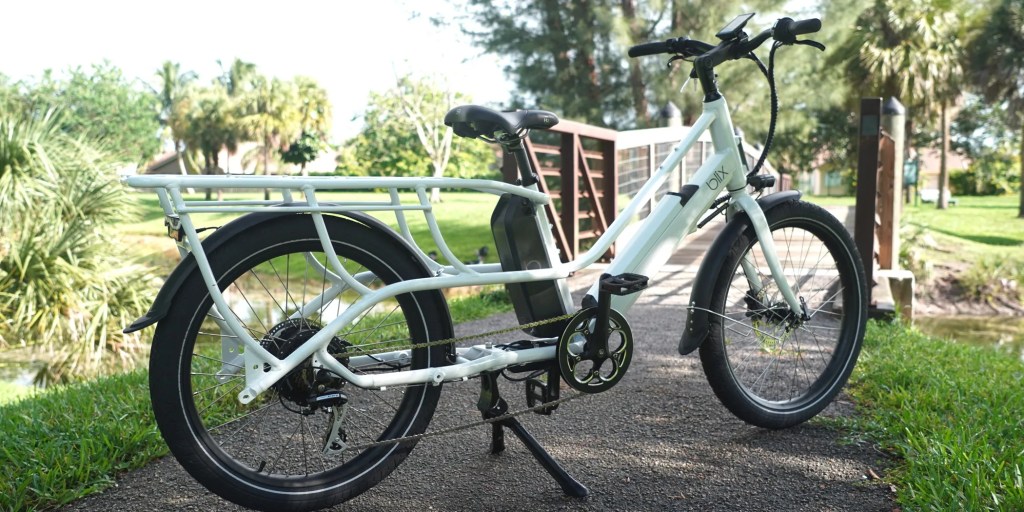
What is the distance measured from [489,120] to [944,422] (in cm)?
185

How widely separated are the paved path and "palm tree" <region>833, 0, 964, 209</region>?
26.3m

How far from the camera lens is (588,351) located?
7.88 ft

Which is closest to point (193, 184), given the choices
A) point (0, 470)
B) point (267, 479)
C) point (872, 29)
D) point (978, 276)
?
point (267, 479)

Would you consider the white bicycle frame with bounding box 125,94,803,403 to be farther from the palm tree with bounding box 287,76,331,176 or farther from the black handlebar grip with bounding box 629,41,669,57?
the palm tree with bounding box 287,76,331,176

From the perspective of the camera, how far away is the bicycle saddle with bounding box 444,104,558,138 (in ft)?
7.30

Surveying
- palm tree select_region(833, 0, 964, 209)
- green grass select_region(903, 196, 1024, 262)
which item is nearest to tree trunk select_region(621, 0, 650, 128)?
green grass select_region(903, 196, 1024, 262)

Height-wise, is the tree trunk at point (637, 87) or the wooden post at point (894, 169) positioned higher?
the tree trunk at point (637, 87)

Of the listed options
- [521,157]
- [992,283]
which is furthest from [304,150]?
[521,157]

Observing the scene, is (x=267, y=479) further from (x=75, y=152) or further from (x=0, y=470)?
(x=75, y=152)

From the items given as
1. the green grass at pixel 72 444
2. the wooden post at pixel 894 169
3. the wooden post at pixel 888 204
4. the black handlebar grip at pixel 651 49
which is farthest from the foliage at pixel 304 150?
the black handlebar grip at pixel 651 49

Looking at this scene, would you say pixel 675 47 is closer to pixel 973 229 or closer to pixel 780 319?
pixel 780 319

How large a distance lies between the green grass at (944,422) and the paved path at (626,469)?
4.4 inches

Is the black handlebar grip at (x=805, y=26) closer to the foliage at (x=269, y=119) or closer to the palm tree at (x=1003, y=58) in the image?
the palm tree at (x=1003, y=58)

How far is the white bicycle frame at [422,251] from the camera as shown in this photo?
188 centimetres
